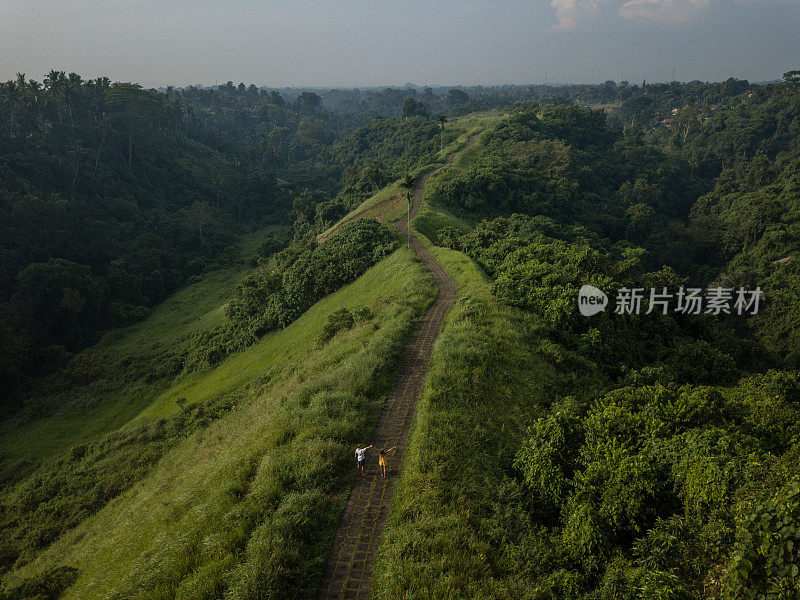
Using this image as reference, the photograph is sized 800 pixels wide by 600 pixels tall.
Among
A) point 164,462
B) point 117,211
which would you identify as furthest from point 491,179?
point 117,211

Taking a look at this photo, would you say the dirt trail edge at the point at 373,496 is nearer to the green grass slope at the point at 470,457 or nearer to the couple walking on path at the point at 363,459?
the couple walking on path at the point at 363,459

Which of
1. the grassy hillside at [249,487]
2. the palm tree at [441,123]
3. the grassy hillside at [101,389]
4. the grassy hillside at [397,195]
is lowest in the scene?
the grassy hillside at [101,389]

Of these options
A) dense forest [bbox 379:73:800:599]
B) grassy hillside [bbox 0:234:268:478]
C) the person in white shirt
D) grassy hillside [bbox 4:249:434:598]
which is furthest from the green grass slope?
grassy hillside [bbox 0:234:268:478]

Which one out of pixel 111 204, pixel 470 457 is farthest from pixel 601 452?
pixel 111 204

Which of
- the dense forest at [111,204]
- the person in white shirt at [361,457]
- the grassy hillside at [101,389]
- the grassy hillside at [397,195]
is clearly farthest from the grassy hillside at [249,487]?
the grassy hillside at [397,195]

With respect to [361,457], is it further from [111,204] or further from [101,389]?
[111,204]

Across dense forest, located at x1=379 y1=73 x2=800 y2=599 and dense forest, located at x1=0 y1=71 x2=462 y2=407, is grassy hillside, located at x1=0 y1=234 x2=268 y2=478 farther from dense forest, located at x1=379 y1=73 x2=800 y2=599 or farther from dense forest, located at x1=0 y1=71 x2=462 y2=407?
dense forest, located at x1=379 y1=73 x2=800 y2=599
